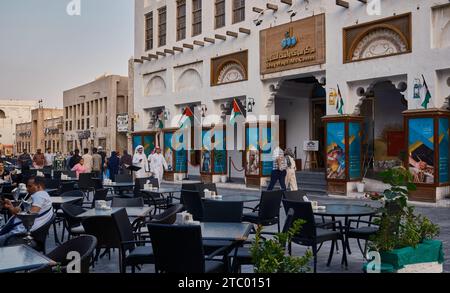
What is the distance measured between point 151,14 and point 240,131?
9565 mm

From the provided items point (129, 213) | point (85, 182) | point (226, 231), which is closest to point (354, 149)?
point (85, 182)

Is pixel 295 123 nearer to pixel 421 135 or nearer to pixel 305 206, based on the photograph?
pixel 421 135

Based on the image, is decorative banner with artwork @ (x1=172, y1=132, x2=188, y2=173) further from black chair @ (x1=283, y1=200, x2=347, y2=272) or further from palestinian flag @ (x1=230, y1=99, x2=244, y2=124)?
black chair @ (x1=283, y1=200, x2=347, y2=272)

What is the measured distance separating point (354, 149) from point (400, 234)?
11788mm

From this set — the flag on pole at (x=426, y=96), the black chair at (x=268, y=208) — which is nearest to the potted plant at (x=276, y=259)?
the black chair at (x=268, y=208)

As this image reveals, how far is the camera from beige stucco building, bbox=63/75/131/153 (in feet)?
119

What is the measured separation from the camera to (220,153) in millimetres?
23094

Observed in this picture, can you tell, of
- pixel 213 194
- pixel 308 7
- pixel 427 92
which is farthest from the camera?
pixel 308 7

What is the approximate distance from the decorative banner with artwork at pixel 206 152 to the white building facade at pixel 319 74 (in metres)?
0.77

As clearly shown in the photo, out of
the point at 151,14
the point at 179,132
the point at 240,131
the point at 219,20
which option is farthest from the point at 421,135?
the point at 151,14

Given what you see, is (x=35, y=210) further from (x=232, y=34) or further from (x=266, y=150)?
(x=232, y=34)

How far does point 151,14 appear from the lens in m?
→ 27.9

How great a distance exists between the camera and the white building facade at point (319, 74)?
1480 cm

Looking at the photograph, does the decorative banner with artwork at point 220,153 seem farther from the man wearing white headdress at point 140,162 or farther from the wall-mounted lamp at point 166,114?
the man wearing white headdress at point 140,162
